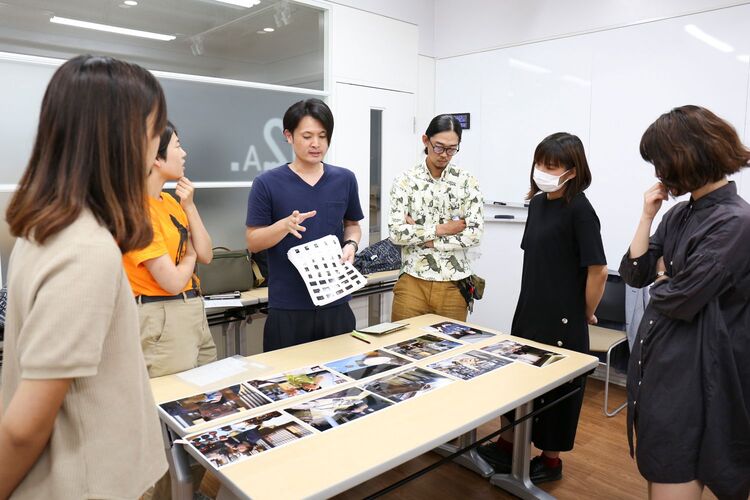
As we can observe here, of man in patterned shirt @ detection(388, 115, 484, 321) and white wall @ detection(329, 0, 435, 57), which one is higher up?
white wall @ detection(329, 0, 435, 57)

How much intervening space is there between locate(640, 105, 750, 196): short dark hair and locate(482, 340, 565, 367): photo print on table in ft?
2.76

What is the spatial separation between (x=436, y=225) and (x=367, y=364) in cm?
90

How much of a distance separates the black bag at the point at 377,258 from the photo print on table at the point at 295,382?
6.89ft

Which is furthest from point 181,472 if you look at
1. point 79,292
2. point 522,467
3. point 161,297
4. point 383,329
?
point 522,467

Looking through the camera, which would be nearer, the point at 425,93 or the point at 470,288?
the point at 470,288

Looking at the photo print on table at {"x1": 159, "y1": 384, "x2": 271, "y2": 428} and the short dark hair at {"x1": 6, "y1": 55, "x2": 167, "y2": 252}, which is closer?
the short dark hair at {"x1": 6, "y1": 55, "x2": 167, "y2": 252}

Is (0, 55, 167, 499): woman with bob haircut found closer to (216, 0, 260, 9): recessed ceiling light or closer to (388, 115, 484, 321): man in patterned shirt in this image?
(388, 115, 484, 321): man in patterned shirt

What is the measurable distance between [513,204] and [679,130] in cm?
292

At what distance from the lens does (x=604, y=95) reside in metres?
3.80

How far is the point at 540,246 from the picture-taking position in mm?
2256

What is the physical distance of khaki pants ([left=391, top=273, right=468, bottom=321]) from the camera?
104 inches

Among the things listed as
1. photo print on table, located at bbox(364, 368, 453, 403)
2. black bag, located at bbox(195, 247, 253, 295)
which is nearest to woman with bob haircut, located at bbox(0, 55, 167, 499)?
photo print on table, located at bbox(364, 368, 453, 403)

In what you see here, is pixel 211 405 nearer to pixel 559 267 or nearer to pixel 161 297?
pixel 161 297

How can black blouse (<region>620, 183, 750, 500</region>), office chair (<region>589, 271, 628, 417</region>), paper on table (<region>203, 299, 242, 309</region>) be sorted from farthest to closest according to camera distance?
office chair (<region>589, 271, 628, 417</region>)
paper on table (<region>203, 299, 242, 309</region>)
black blouse (<region>620, 183, 750, 500</region>)
